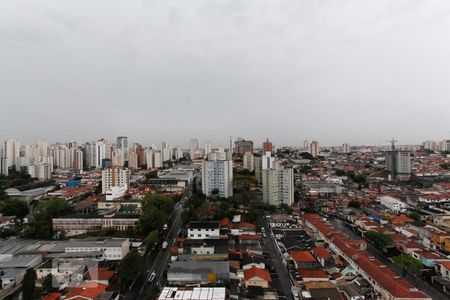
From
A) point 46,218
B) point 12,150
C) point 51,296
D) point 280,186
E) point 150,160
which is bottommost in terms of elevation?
point 51,296

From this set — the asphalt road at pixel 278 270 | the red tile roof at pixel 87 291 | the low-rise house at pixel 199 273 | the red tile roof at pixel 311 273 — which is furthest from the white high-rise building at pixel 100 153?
the red tile roof at pixel 311 273

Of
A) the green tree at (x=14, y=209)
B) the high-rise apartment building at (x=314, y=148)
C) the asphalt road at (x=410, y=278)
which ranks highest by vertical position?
the high-rise apartment building at (x=314, y=148)

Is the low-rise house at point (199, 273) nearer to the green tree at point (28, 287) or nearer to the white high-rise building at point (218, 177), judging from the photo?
the green tree at point (28, 287)

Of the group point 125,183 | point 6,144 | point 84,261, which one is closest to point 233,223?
point 84,261

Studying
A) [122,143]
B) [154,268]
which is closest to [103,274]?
[154,268]

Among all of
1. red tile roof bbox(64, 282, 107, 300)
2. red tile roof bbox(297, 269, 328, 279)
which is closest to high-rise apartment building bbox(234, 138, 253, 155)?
red tile roof bbox(297, 269, 328, 279)

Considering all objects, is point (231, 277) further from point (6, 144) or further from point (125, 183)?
point (6, 144)

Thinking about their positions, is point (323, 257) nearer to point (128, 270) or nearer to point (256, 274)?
point (256, 274)
